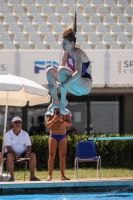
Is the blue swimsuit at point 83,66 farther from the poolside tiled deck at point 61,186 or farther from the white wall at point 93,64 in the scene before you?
the white wall at point 93,64

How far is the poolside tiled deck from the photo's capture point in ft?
27.5

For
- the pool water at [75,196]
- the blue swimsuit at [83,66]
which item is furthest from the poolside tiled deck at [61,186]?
the blue swimsuit at [83,66]

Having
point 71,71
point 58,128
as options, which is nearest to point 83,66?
point 71,71

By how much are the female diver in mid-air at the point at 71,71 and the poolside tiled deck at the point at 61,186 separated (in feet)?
5.36

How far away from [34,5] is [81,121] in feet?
13.6

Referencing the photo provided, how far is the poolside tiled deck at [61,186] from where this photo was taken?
8367mm

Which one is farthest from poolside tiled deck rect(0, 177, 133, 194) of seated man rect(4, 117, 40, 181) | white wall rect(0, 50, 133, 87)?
white wall rect(0, 50, 133, 87)

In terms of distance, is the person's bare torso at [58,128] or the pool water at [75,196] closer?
the pool water at [75,196]

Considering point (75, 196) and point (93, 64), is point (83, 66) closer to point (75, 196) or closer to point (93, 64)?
point (75, 196)

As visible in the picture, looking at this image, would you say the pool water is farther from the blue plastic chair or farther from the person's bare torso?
the blue plastic chair

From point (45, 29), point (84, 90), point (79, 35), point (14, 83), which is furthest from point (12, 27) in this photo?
point (84, 90)

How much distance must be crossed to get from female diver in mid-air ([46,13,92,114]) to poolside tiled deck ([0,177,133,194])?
1.63m

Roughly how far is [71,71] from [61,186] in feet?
7.42

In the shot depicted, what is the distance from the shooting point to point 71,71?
705 centimetres
